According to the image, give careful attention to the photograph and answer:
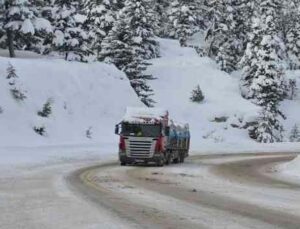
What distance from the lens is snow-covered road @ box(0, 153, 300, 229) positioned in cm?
1165

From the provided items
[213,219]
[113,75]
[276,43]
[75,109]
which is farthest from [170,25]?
[213,219]

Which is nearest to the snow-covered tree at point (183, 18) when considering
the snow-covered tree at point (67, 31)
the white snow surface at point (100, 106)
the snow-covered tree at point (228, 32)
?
the snow-covered tree at point (228, 32)

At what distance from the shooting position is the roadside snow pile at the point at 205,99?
66125 mm

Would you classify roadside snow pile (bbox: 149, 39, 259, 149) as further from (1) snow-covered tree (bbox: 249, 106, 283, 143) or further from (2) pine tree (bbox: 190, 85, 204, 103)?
(1) snow-covered tree (bbox: 249, 106, 283, 143)

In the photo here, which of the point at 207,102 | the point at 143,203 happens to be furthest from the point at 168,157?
the point at 207,102

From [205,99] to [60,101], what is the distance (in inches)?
950

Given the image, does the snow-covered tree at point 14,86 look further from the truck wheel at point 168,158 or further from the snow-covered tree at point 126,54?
the truck wheel at point 168,158

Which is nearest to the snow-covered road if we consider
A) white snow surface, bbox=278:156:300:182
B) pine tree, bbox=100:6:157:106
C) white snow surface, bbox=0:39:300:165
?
white snow surface, bbox=278:156:300:182

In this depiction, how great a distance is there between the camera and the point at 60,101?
167 feet

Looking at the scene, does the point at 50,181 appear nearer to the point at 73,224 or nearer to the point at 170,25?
the point at 73,224

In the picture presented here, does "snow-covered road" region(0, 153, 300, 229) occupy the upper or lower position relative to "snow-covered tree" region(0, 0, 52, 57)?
lower

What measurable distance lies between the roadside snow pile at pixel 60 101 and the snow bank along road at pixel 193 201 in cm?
2040

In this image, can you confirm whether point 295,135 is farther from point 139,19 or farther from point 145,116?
point 145,116

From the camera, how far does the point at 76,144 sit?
4416 centimetres
